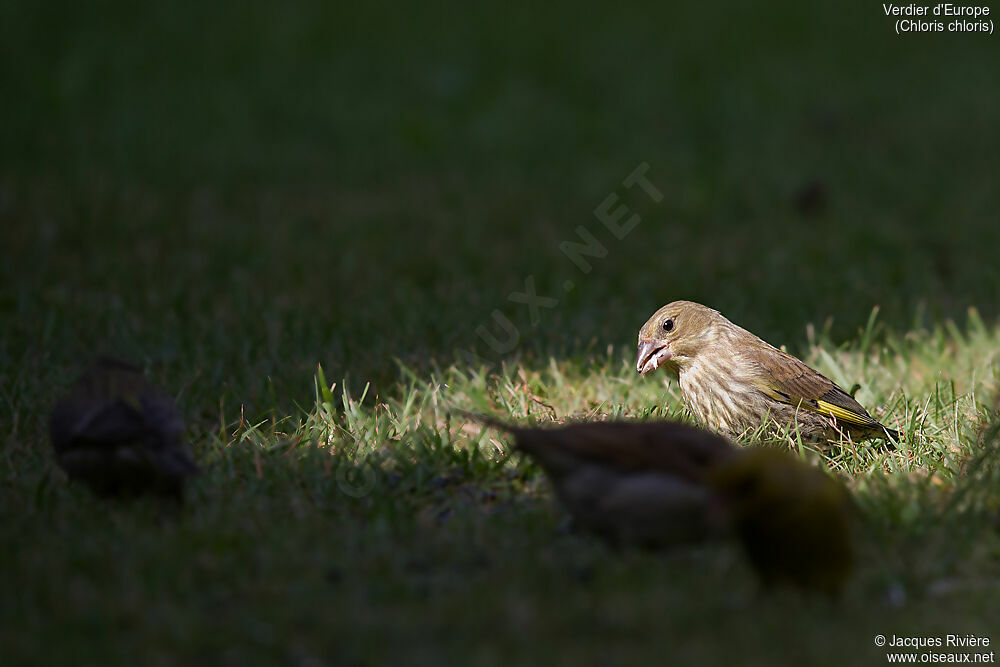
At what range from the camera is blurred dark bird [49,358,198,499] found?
3398mm

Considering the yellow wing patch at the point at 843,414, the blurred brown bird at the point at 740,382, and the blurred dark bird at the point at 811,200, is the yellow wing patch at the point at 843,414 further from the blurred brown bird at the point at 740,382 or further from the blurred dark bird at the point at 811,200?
the blurred dark bird at the point at 811,200

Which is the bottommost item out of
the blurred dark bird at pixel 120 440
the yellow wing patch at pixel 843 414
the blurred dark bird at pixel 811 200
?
the yellow wing patch at pixel 843 414

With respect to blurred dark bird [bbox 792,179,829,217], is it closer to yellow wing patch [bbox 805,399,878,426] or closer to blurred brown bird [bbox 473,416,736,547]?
yellow wing patch [bbox 805,399,878,426]

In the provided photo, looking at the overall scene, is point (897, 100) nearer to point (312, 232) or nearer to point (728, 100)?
point (728, 100)

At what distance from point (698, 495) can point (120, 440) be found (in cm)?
→ 173

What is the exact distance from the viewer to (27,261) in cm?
656

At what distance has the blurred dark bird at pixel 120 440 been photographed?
134 inches

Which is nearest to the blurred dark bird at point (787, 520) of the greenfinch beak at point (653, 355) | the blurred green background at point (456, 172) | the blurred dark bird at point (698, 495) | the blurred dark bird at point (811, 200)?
the blurred dark bird at point (698, 495)

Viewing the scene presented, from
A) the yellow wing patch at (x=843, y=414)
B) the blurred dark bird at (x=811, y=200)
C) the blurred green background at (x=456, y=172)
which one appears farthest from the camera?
the blurred dark bird at (x=811, y=200)

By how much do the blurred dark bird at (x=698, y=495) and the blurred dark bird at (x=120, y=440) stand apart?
39.3 inches

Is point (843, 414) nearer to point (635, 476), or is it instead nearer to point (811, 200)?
point (635, 476)

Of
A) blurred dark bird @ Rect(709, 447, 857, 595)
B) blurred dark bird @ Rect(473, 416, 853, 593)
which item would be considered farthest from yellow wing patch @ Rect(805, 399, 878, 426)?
blurred dark bird @ Rect(709, 447, 857, 595)

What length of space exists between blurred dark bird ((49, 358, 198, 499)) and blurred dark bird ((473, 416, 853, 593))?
3.27ft

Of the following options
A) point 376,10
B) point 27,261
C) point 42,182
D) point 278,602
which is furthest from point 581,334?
point 376,10
